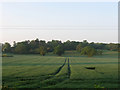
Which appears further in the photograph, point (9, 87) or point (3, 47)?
point (3, 47)

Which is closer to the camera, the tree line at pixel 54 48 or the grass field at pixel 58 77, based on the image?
the grass field at pixel 58 77

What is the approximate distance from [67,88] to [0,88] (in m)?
7.70

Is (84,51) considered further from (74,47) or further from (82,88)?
(82,88)

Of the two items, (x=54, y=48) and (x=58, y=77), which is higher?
(x=54, y=48)

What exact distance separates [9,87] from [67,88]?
22.3 feet

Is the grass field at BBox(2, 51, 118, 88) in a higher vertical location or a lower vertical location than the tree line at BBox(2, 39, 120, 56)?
lower

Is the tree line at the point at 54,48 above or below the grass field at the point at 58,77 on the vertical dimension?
above

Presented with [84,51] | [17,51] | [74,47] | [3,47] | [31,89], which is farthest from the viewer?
[74,47]

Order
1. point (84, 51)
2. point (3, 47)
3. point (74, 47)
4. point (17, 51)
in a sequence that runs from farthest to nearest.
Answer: point (74, 47)
point (3, 47)
point (17, 51)
point (84, 51)

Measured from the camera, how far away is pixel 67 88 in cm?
1677

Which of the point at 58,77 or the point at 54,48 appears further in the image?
the point at 54,48

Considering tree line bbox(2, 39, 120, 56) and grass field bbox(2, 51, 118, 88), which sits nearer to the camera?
grass field bbox(2, 51, 118, 88)

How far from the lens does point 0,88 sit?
16266 mm

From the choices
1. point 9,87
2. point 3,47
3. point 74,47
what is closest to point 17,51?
point 3,47
